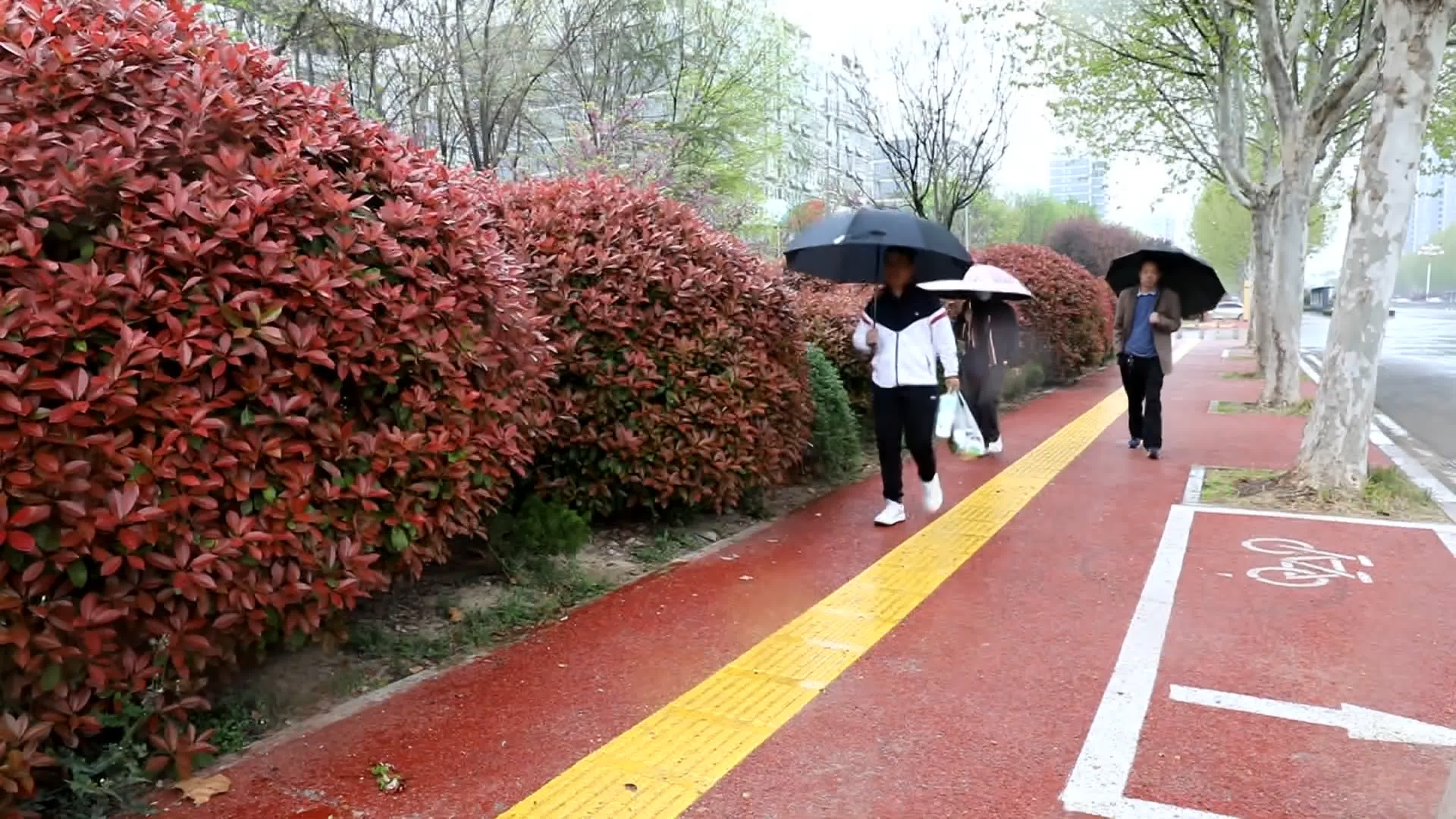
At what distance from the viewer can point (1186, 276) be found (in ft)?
28.0

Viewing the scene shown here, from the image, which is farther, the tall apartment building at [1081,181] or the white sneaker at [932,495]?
the tall apartment building at [1081,181]

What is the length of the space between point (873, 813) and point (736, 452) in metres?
2.86

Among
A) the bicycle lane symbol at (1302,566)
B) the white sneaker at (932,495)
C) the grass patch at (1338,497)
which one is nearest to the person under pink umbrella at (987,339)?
the grass patch at (1338,497)

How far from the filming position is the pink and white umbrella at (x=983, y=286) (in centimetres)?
868

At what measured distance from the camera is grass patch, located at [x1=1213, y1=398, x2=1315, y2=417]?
1110 centimetres

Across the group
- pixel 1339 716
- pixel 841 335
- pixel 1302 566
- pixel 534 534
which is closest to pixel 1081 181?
pixel 841 335

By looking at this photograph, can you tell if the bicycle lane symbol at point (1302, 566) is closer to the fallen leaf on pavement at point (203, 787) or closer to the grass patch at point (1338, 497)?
the grass patch at point (1338, 497)

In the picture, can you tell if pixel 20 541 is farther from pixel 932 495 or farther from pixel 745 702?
pixel 932 495

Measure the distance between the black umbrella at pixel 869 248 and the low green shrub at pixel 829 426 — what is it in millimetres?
1013

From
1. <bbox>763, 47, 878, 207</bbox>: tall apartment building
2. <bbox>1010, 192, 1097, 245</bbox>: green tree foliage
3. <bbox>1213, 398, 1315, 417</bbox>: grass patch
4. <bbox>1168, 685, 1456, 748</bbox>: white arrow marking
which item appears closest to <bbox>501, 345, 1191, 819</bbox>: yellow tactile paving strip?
<bbox>1168, 685, 1456, 748</bbox>: white arrow marking

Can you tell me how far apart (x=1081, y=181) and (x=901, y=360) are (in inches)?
1450

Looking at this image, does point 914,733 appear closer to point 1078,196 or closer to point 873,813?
point 873,813

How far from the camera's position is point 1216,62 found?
13523 millimetres

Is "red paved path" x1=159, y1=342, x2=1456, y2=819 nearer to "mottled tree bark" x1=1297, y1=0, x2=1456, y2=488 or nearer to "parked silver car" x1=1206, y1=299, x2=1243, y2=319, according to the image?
"mottled tree bark" x1=1297, y1=0, x2=1456, y2=488
